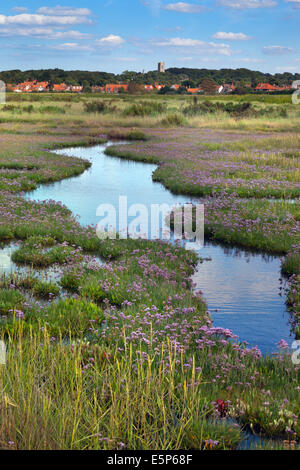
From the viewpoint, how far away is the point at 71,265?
403 inches

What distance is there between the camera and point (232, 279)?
408 inches

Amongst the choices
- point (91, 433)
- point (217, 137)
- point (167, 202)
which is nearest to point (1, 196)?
point (167, 202)

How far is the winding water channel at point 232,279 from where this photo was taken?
8023mm

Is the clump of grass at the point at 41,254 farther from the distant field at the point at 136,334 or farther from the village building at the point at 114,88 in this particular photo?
the village building at the point at 114,88

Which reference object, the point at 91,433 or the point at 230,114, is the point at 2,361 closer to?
the point at 91,433

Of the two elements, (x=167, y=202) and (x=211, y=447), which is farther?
(x=167, y=202)

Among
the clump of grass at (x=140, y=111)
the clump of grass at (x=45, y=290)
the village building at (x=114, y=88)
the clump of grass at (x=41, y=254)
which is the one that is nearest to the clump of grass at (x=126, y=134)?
the clump of grass at (x=140, y=111)
